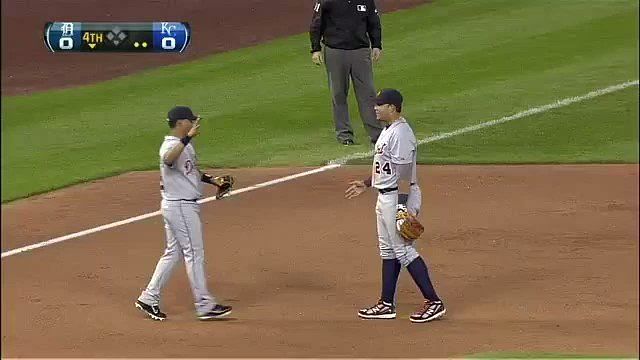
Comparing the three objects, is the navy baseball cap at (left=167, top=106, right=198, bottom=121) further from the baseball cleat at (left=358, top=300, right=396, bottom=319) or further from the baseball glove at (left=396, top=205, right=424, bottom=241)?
the baseball cleat at (left=358, top=300, right=396, bottom=319)

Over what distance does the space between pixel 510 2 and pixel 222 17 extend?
540 centimetres

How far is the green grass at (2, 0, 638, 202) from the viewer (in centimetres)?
1484

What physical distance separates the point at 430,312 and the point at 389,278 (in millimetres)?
388

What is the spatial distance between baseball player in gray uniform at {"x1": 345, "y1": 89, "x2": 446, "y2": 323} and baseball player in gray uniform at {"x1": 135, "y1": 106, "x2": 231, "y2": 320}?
115cm

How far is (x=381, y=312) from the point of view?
9.33 metres

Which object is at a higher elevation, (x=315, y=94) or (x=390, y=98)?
(x=390, y=98)

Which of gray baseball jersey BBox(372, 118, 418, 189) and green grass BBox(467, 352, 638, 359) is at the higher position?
gray baseball jersey BBox(372, 118, 418, 189)

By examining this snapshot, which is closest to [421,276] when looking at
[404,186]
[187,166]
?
[404,186]

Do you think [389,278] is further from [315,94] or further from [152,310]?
[315,94]

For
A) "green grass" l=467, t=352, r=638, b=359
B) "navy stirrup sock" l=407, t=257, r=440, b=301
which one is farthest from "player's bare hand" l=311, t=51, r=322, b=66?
"green grass" l=467, t=352, r=638, b=359

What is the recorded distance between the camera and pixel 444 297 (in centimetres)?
986
